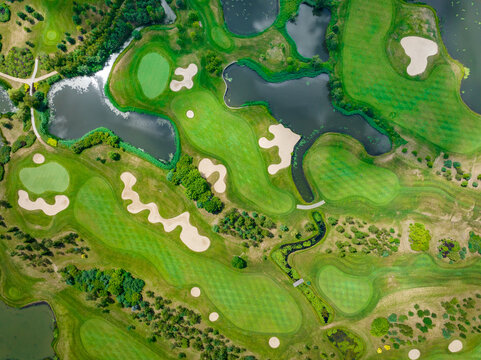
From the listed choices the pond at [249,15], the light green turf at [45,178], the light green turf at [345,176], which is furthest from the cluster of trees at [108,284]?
the pond at [249,15]

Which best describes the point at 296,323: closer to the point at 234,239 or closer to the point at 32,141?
the point at 234,239

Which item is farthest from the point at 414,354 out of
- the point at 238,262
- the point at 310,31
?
the point at 310,31

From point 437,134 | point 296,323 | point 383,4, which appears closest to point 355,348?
point 296,323

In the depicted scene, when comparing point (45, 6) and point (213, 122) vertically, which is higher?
point (213, 122)

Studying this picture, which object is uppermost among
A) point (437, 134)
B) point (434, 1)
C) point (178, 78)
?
point (434, 1)

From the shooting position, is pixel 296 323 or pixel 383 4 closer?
pixel 296 323

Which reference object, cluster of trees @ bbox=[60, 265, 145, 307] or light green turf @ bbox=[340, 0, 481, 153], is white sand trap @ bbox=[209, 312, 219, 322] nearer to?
cluster of trees @ bbox=[60, 265, 145, 307]

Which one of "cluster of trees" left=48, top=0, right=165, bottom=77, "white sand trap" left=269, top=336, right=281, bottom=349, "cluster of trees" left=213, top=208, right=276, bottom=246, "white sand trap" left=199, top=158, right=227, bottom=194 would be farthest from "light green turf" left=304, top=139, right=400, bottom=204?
"cluster of trees" left=48, top=0, right=165, bottom=77
